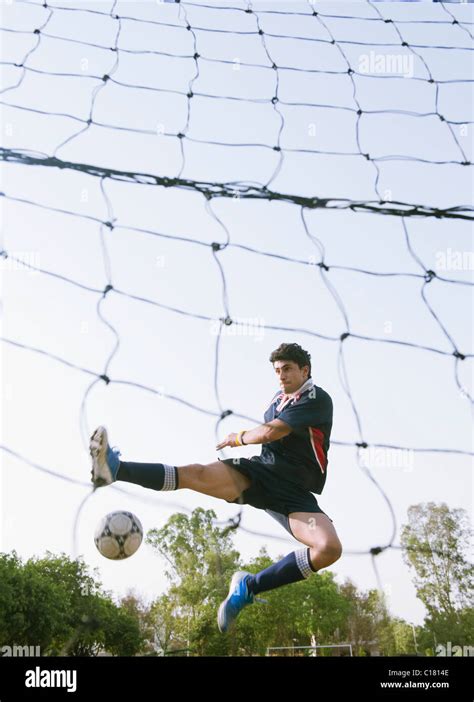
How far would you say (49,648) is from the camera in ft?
26.4

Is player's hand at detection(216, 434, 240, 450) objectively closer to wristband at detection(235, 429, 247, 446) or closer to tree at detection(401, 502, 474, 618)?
wristband at detection(235, 429, 247, 446)

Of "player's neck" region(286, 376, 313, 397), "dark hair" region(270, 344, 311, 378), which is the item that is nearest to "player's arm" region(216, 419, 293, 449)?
"player's neck" region(286, 376, 313, 397)

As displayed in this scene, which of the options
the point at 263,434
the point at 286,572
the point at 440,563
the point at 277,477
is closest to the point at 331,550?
the point at 286,572

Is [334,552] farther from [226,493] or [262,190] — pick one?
[262,190]

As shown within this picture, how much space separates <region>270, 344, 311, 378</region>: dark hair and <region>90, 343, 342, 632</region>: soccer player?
9 cm

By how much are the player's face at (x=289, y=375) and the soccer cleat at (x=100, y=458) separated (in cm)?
61

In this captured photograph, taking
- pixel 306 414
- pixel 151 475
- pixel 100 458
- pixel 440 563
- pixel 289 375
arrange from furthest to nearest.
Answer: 1. pixel 440 563
2. pixel 289 375
3. pixel 306 414
4. pixel 151 475
5. pixel 100 458

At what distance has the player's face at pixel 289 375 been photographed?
2092 millimetres

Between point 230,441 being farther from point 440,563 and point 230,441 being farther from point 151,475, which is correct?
point 440,563

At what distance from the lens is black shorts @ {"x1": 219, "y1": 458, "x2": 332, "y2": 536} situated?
1.87 m

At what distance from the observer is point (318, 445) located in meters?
2.00

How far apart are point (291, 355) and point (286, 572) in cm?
67
